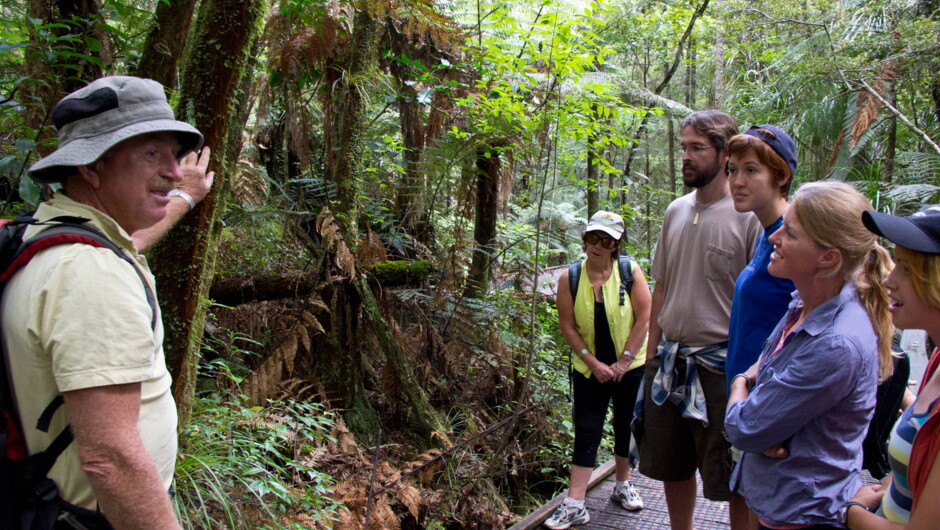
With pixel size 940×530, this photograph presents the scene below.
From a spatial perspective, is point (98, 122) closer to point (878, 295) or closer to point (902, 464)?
point (902, 464)

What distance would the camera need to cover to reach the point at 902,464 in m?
1.57

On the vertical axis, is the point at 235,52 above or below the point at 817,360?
above

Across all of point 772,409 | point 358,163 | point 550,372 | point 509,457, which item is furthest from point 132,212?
point 550,372

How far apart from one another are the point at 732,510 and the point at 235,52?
10.5 ft

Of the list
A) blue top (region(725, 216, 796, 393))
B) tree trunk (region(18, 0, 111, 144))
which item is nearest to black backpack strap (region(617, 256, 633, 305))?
blue top (region(725, 216, 796, 393))

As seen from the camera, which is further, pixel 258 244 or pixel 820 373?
pixel 258 244

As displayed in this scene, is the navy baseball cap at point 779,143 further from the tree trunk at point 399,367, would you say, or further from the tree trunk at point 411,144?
the tree trunk at point 411,144

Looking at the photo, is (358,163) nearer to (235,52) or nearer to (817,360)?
(235,52)

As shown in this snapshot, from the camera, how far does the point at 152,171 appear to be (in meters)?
1.65

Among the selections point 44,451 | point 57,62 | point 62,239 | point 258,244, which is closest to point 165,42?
point 57,62

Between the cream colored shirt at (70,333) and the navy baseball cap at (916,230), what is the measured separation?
1914 mm

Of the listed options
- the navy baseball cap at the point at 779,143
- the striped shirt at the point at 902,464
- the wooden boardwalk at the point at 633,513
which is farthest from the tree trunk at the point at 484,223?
the striped shirt at the point at 902,464

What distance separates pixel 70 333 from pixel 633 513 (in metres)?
3.72

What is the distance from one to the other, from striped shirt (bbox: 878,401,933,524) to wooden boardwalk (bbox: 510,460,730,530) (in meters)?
2.43
